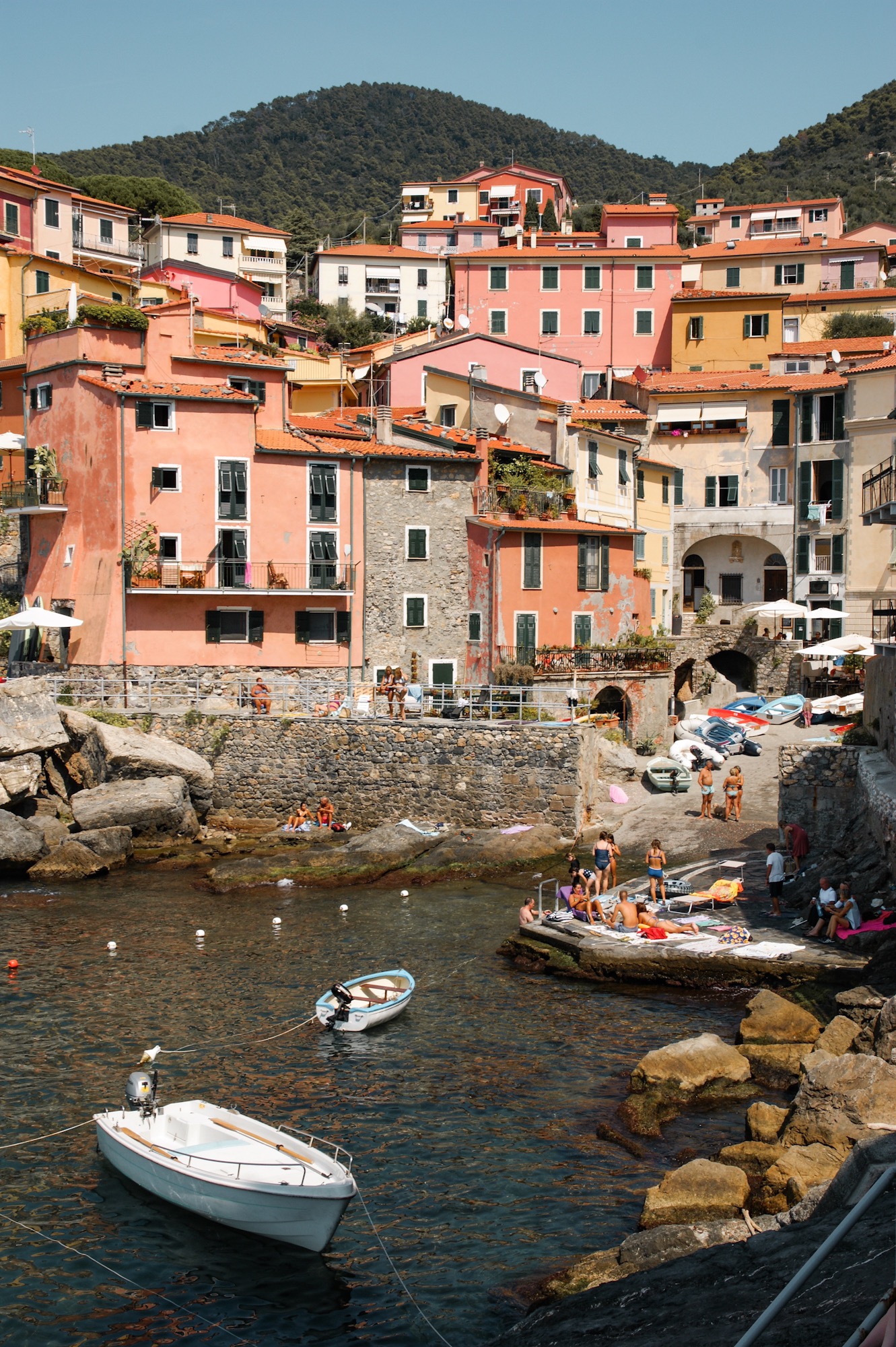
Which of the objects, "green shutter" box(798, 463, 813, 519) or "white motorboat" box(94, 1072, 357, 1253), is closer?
"white motorboat" box(94, 1072, 357, 1253)

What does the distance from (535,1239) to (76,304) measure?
120ft

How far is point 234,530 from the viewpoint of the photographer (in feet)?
139

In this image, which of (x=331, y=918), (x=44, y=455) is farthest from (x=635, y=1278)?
(x=44, y=455)

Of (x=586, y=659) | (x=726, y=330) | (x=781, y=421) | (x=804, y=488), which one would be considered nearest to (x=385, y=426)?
(x=586, y=659)

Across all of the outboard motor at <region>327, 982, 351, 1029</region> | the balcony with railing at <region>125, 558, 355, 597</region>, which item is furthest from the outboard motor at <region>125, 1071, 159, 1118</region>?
the balcony with railing at <region>125, 558, 355, 597</region>

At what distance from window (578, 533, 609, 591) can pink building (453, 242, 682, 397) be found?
23594 mm

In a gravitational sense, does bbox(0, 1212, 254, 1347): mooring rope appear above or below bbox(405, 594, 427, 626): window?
below

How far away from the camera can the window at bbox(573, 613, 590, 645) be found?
4528 centimetres

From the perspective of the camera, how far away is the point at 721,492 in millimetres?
57469

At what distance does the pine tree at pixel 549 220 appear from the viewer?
93250 millimetres

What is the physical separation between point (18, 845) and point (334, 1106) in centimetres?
1753

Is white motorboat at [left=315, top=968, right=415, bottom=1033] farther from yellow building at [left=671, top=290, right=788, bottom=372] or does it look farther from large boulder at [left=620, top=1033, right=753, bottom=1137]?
→ yellow building at [left=671, top=290, right=788, bottom=372]

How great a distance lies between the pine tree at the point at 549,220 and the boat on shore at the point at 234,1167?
8427cm

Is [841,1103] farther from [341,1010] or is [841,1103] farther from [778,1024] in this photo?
[341,1010]
